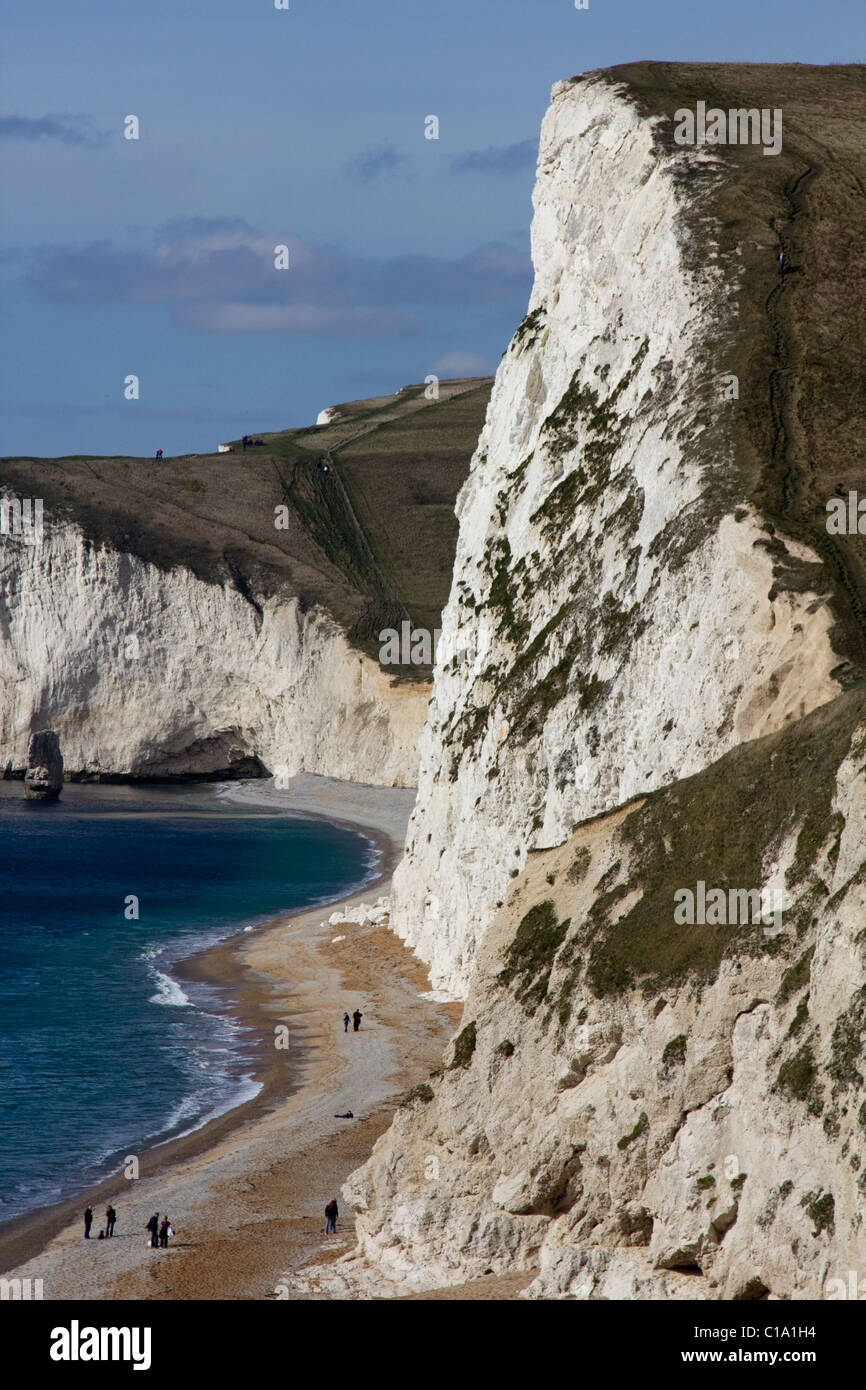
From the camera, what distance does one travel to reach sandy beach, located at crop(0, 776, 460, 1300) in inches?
1246

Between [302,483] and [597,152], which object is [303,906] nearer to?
[597,152]

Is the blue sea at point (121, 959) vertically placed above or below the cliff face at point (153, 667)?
below

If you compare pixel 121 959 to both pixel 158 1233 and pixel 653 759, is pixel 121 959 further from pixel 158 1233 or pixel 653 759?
pixel 653 759

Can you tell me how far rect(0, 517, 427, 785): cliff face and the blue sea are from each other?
12.9m

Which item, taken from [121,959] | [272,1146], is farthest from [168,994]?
[272,1146]

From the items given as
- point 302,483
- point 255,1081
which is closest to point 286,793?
point 302,483

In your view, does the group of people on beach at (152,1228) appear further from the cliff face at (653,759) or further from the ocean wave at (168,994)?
the ocean wave at (168,994)

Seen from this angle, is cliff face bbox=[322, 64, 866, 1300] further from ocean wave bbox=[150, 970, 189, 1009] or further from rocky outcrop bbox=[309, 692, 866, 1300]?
ocean wave bbox=[150, 970, 189, 1009]

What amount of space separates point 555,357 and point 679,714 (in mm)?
29240

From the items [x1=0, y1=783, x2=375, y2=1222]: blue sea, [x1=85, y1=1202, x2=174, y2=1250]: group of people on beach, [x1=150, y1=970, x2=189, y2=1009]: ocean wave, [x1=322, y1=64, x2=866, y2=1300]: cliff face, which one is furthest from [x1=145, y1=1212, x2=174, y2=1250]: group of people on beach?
[x1=150, y1=970, x2=189, y2=1009]: ocean wave

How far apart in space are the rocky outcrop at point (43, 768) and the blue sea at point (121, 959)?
6.84 feet

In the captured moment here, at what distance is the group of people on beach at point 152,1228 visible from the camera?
109 ft

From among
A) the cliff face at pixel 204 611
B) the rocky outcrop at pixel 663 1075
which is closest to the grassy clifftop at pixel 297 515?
the cliff face at pixel 204 611

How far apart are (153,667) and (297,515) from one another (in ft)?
70.9
